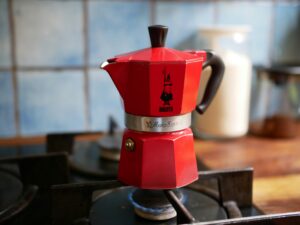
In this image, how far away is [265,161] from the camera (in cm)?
78

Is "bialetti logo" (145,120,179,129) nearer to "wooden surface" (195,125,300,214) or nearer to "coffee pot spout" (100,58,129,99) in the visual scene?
"coffee pot spout" (100,58,129,99)

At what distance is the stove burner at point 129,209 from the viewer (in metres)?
0.53

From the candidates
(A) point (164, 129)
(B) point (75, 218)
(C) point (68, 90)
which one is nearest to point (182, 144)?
(A) point (164, 129)

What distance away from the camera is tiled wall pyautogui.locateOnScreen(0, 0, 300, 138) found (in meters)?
0.83

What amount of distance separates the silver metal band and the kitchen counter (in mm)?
207

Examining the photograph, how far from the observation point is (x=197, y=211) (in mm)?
555

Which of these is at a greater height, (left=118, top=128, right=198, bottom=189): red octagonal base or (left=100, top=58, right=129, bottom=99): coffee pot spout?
(left=100, top=58, right=129, bottom=99): coffee pot spout

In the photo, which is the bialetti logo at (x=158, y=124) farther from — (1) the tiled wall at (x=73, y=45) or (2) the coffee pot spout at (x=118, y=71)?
(1) the tiled wall at (x=73, y=45)

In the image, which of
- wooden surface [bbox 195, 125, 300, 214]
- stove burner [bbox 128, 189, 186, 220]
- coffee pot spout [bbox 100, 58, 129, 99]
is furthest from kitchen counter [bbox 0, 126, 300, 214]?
coffee pot spout [bbox 100, 58, 129, 99]

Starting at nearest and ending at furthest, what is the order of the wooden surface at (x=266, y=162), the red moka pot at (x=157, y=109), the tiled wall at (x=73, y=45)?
the red moka pot at (x=157, y=109) → the wooden surface at (x=266, y=162) → the tiled wall at (x=73, y=45)

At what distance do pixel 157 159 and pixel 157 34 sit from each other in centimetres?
16

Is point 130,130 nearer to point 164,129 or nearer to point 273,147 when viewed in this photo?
point 164,129

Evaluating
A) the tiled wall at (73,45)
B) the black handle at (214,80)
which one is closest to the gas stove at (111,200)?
the black handle at (214,80)

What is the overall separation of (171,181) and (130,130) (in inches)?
3.4
